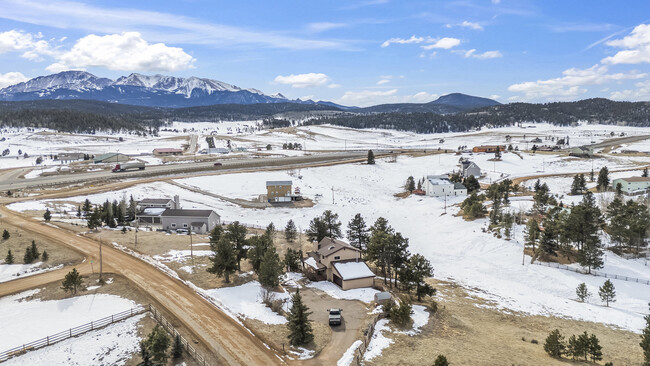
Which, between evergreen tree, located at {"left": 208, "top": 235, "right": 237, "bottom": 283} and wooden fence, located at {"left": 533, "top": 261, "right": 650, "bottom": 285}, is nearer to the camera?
evergreen tree, located at {"left": 208, "top": 235, "right": 237, "bottom": 283}

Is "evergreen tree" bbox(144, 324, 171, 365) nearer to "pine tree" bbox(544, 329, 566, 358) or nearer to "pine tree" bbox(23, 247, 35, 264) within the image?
"pine tree" bbox(23, 247, 35, 264)

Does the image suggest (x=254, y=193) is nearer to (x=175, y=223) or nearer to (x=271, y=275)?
(x=175, y=223)

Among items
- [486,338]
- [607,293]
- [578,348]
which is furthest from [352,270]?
[607,293]

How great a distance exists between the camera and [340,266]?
37.8 meters

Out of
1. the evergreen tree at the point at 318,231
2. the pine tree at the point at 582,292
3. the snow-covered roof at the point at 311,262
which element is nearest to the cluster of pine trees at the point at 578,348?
the pine tree at the point at 582,292

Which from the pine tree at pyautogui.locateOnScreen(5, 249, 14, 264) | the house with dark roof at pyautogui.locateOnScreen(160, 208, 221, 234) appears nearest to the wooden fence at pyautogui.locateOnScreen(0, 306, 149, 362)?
the pine tree at pyautogui.locateOnScreen(5, 249, 14, 264)

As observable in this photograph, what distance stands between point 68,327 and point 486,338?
1148 inches

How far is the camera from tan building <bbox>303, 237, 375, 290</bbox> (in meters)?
36.1

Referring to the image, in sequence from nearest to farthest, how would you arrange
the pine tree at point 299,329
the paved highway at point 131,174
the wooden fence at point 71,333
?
the wooden fence at point 71,333, the pine tree at point 299,329, the paved highway at point 131,174

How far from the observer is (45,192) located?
84.2m

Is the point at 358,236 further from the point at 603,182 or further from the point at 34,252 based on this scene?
the point at 603,182

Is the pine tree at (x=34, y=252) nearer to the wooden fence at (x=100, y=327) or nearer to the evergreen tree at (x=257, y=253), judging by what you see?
the wooden fence at (x=100, y=327)

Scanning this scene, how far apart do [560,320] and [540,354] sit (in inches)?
450

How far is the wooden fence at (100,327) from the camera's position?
72.6 feet
